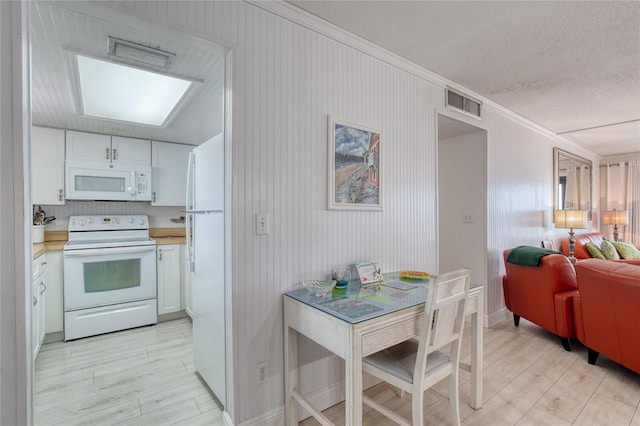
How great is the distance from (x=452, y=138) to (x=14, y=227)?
12.9ft

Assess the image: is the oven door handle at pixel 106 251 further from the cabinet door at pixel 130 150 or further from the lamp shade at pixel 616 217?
the lamp shade at pixel 616 217

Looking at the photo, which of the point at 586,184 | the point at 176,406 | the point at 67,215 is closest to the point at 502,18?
the point at 176,406

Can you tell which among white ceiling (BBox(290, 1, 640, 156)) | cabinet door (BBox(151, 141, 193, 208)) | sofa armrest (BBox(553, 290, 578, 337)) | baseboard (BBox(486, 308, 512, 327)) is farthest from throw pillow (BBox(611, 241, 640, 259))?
cabinet door (BBox(151, 141, 193, 208))

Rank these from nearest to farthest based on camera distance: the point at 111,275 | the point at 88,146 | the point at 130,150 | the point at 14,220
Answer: the point at 14,220
the point at 111,275
the point at 88,146
the point at 130,150

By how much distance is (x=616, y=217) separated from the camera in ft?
18.3

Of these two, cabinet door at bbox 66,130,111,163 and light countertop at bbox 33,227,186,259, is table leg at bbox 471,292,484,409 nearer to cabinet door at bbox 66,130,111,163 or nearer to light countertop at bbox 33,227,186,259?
light countertop at bbox 33,227,186,259

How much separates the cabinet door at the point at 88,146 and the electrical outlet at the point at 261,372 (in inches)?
128

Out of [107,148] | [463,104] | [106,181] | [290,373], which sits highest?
[463,104]

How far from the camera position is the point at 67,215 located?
3.60 metres

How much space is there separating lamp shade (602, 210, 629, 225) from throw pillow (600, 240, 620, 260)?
182 centimetres

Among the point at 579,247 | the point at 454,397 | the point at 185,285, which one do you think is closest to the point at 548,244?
the point at 579,247

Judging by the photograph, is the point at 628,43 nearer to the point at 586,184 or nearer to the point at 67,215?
the point at 586,184

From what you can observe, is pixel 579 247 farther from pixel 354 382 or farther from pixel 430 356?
pixel 354 382

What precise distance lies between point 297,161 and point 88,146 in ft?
10.0
